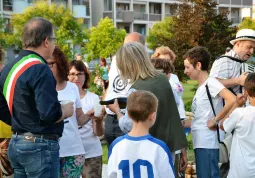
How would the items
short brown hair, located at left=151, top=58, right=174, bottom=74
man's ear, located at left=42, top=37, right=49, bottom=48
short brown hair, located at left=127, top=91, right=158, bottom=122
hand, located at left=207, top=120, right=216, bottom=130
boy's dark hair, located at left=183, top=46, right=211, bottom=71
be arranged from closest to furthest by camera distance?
1. short brown hair, located at left=127, top=91, right=158, bottom=122
2. man's ear, located at left=42, top=37, right=49, bottom=48
3. hand, located at left=207, top=120, right=216, bottom=130
4. boy's dark hair, located at left=183, top=46, right=211, bottom=71
5. short brown hair, located at left=151, top=58, right=174, bottom=74

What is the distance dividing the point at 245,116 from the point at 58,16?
37816 millimetres

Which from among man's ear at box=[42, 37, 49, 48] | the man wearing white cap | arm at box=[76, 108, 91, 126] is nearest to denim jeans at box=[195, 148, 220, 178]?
the man wearing white cap

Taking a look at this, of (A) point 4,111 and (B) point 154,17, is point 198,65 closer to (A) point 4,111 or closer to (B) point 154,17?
(A) point 4,111

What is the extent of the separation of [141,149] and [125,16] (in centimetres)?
6430

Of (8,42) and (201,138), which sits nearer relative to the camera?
(201,138)

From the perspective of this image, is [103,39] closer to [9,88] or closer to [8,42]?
[8,42]

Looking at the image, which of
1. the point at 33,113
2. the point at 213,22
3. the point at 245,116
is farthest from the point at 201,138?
the point at 213,22

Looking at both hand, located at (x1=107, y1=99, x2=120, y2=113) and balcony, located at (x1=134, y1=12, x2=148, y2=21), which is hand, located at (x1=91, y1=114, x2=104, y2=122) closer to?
hand, located at (x1=107, y1=99, x2=120, y2=113)

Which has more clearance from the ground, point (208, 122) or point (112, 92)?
point (112, 92)

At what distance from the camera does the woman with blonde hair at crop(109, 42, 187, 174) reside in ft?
14.7

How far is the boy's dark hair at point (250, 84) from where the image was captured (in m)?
5.14

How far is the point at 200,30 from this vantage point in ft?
61.0

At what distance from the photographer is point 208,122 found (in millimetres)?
5539

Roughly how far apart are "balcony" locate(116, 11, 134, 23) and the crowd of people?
6194 centimetres
